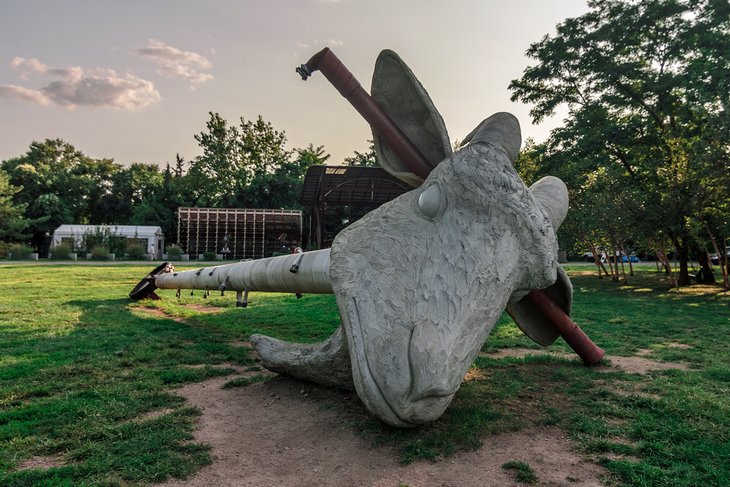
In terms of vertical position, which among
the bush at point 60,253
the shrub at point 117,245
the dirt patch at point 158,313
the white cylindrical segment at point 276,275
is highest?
the shrub at point 117,245

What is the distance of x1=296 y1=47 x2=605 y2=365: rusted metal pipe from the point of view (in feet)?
12.1

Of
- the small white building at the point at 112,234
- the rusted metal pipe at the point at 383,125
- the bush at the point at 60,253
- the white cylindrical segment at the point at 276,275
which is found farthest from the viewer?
the small white building at the point at 112,234

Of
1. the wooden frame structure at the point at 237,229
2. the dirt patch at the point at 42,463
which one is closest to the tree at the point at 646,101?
the dirt patch at the point at 42,463

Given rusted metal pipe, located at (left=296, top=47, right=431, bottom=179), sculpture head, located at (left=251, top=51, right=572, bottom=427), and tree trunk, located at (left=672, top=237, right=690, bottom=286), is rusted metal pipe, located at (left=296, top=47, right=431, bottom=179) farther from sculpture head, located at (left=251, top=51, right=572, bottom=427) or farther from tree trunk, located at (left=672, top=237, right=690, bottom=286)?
tree trunk, located at (left=672, top=237, right=690, bottom=286)

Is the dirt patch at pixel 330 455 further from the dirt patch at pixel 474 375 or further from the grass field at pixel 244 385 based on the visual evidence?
the dirt patch at pixel 474 375

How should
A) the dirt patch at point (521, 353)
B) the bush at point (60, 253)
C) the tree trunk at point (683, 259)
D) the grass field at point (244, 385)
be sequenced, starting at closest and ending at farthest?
the grass field at point (244, 385) < the dirt patch at point (521, 353) < the tree trunk at point (683, 259) < the bush at point (60, 253)

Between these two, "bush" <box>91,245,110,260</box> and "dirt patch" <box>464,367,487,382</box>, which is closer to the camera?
"dirt patch" <box>464,367,487,382</box>

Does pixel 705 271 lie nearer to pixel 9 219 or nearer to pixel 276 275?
pixel 276 275

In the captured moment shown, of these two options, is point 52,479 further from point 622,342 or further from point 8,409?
point 622,342

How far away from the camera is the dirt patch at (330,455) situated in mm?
2572

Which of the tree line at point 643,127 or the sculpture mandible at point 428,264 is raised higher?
the tree line at point 643,127

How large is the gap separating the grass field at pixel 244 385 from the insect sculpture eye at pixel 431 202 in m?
1.50

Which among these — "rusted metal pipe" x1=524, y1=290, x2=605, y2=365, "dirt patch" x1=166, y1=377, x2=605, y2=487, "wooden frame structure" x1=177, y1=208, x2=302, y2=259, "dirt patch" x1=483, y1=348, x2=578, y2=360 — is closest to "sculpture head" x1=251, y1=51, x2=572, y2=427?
"dirt patch" x1=166, y1=377, x2=605, y2=487

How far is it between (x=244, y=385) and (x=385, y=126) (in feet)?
9.24
